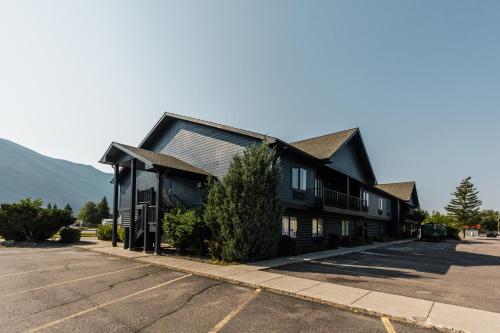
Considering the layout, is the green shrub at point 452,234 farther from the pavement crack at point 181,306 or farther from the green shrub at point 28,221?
the green shrub at point 28,221

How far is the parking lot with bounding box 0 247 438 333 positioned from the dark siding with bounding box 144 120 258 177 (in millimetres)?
10016

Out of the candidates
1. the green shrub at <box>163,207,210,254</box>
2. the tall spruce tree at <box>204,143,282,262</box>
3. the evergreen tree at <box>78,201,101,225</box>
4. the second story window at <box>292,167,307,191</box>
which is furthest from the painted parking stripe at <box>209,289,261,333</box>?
the evergreen tree at <box>78,201,101,225</box>

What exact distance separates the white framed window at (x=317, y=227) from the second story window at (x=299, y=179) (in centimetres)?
392

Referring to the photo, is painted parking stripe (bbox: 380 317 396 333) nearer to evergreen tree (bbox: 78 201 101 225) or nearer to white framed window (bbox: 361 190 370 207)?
white framed window (bbox: 361 190 370 207)

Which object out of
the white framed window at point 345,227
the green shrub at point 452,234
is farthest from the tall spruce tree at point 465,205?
the white framed window at point 345,227

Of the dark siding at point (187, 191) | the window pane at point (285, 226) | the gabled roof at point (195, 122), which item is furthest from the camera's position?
the window pane at point (285, 226)

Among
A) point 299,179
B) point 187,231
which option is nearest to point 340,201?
point 299,179

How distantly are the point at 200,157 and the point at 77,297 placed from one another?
47.0 feet

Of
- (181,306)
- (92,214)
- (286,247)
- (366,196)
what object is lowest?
(92,214)

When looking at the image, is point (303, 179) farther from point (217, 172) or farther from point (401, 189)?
point (401, 189)

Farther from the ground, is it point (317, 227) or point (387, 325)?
point (317, 227)

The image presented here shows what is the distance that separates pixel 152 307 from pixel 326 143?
22.6m

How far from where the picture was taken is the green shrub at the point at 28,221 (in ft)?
77.7

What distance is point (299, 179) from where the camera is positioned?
22.6m
